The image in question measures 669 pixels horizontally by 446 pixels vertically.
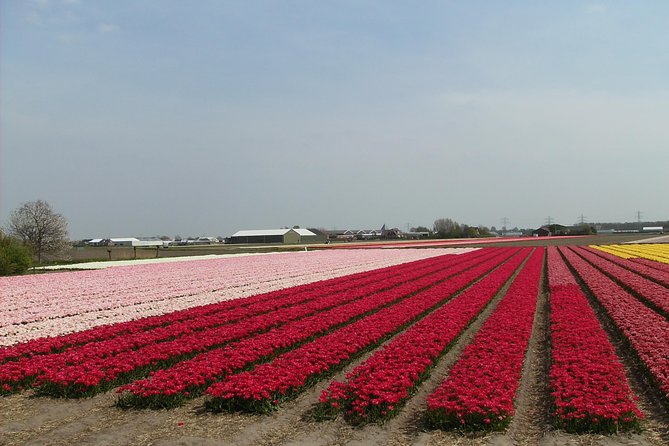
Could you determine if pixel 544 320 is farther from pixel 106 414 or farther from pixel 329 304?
pixel 106 414

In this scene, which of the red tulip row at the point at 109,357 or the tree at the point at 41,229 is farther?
the tree at the point at 41,229

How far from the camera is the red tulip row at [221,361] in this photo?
902cm

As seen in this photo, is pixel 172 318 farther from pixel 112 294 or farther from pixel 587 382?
pixel 587 382

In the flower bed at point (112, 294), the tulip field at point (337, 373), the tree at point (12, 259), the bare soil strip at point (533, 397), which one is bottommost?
the bare soil strip at point (533, 397)

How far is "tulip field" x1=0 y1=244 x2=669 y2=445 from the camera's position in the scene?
25.6 feet

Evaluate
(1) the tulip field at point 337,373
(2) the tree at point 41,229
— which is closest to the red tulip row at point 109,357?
(1) the tulip field at point 337,373

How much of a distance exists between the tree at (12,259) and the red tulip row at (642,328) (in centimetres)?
3725

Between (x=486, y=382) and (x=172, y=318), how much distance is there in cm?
1096

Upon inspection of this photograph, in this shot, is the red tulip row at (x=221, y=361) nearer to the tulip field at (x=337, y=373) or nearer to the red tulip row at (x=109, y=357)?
the tulip field at (x=337, y=373)

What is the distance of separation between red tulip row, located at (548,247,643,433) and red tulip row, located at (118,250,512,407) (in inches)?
236

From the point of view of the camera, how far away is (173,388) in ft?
30.0

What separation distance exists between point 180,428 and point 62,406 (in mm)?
2603

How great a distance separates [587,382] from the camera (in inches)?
348

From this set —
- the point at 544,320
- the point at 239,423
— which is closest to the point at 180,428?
the point at 239,423
